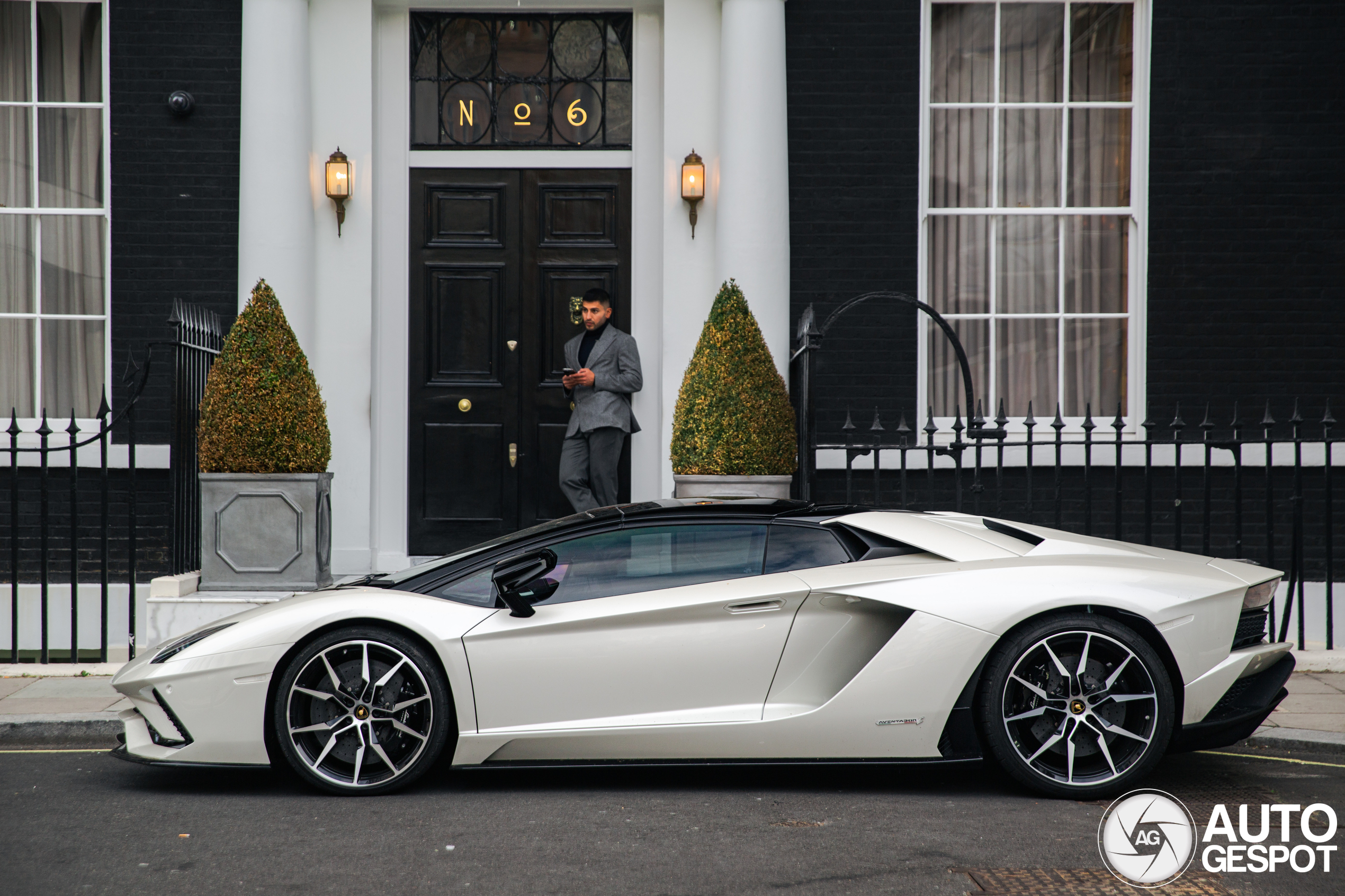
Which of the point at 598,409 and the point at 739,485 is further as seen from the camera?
the point at 598,409

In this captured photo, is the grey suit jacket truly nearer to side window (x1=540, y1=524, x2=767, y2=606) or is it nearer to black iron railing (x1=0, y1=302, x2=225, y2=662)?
black iron railing (x1=0, y1=302, x2=225, y2=662)

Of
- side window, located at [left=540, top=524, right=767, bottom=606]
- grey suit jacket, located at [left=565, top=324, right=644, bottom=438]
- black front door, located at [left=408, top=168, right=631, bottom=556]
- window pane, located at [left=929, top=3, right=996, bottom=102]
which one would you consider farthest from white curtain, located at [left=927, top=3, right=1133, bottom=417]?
side window, located at [left=540, top=524, right=767, bottom=606]

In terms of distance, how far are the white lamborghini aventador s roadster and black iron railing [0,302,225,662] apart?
2733 mm

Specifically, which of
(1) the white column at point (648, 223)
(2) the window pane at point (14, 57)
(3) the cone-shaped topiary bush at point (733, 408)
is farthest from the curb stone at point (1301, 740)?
(2) the window pane at point (14, 57)

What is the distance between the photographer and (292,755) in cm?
430

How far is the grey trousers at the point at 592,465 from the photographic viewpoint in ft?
26.7

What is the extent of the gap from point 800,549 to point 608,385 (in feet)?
12.4

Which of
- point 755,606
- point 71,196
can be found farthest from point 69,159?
point 755,606

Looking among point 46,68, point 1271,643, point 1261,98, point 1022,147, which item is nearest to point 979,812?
point 1271,643

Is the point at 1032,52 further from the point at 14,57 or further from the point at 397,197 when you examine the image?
the point at 14,57

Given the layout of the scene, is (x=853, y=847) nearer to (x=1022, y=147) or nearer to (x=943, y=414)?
(x=943, y=414)

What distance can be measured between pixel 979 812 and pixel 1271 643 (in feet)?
4.42

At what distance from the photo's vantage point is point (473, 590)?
4.46m

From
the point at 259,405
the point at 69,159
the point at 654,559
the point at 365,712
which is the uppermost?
the point at 69,159
